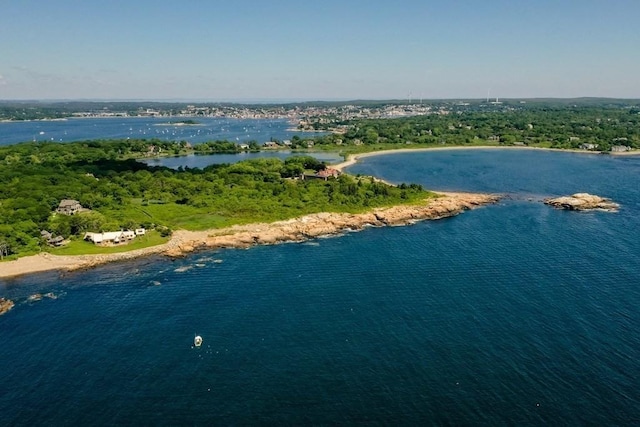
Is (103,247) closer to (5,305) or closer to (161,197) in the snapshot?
(5,305)

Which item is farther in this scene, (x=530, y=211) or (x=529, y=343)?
(x=530, y=211)

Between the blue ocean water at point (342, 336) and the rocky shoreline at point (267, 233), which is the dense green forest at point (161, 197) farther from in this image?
the blue ocean water at point (342, 336)

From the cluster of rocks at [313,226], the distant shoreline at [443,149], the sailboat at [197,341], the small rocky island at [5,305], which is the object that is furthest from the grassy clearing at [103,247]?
the distant shoreline at [443,149]

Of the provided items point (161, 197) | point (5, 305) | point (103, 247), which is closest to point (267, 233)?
point (103, 247)

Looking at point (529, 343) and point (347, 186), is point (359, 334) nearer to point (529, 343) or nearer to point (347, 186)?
point (529, 343)

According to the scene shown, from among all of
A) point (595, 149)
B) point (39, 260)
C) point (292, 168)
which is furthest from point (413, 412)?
point (595, 149)

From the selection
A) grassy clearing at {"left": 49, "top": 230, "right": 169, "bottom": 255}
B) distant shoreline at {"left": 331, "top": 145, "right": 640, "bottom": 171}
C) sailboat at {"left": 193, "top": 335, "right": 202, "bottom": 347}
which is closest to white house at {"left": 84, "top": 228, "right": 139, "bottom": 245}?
grassy clearing at {"left": 49, "top": 230, "right": 169, "bottom": 255}

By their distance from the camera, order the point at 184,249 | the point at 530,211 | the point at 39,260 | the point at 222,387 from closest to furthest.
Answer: the point at 222,387 < the point at 39,260 < the point at 184,249 < the point at 530,211
